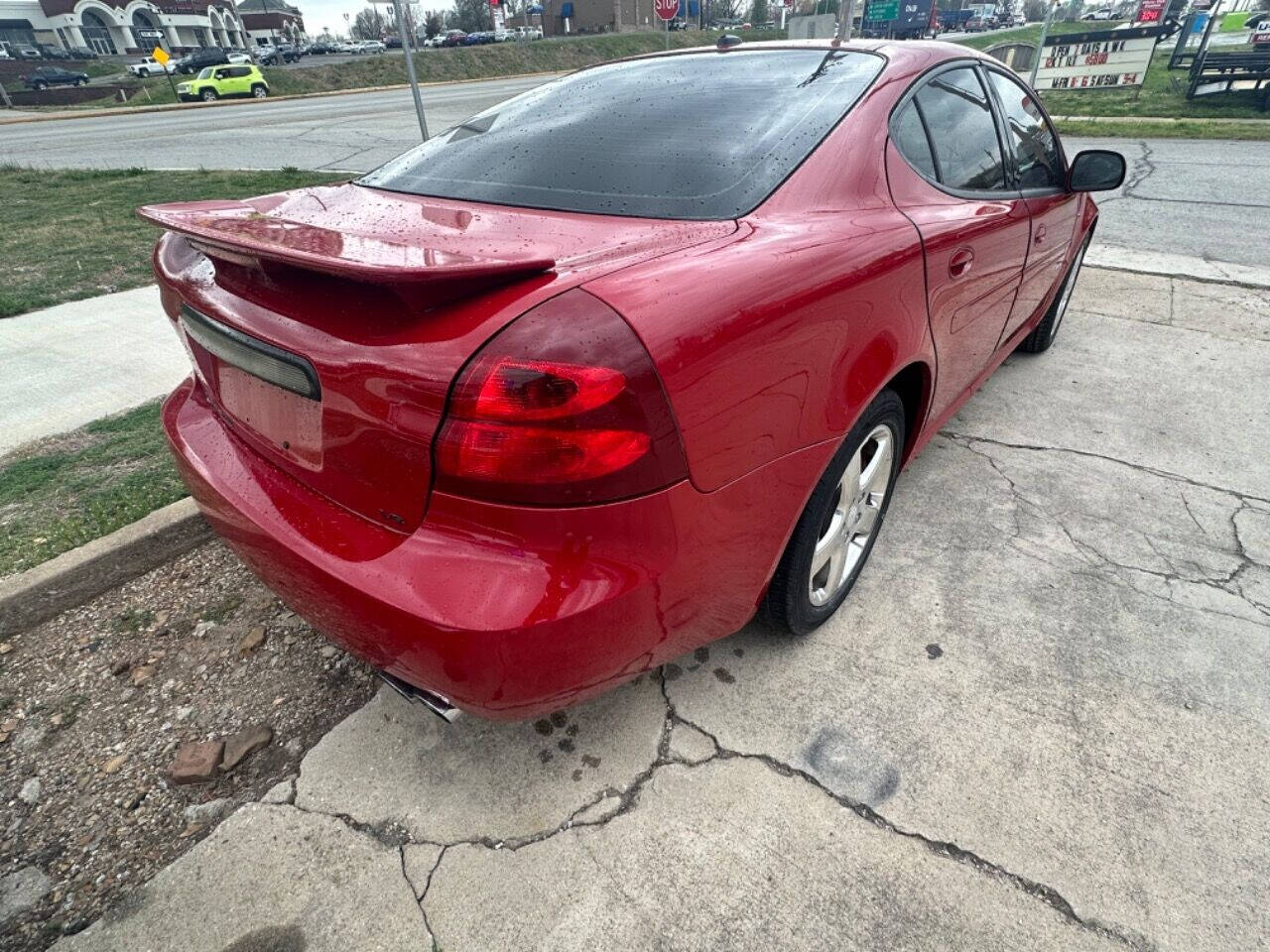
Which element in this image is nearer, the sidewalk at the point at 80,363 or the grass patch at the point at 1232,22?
the sidewalk at the point at 80,363

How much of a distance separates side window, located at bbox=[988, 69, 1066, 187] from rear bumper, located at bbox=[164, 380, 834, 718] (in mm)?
1984

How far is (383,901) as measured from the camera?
60.1 inches

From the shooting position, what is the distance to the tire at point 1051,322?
3.84 metres

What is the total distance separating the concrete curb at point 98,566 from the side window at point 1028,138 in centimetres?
334

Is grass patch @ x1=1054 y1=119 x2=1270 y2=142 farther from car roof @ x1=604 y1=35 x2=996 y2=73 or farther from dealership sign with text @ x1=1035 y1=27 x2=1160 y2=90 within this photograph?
car roof @ x1=604 y1=35 x2=996 y2=73

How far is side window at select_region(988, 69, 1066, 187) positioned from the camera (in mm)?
2793

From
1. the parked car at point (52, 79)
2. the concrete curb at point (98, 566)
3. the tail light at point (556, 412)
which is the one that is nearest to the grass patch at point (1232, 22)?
the tail light at point (556, 412)

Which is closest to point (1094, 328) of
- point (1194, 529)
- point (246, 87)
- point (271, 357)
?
point (1194, 529)

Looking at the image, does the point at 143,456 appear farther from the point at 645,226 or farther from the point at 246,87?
the point at 246,87

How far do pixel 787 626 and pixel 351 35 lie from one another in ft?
307

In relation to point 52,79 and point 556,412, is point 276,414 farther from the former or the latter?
point 52,79

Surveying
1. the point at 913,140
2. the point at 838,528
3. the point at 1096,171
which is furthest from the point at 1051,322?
the point at 838,528

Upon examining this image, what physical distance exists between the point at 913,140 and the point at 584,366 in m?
1.54

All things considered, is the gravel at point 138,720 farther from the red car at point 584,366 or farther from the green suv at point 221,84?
the green suv at point 221,84
